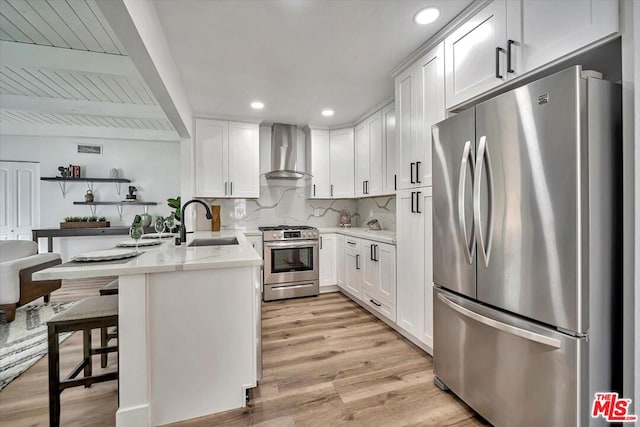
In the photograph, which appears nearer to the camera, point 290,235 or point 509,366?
point 509,366

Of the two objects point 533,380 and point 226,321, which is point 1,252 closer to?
point 226,321

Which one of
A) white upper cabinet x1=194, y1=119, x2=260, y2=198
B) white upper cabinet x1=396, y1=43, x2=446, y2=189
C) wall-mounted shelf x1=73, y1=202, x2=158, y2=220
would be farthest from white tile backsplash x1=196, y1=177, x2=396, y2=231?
wall-mounted shelf x1=73, y1=202, x2=158, y2=220

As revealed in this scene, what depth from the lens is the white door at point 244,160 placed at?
3.85 meters

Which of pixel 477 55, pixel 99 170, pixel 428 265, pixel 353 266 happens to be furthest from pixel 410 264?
pixel 99 170

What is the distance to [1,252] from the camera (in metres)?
3.30

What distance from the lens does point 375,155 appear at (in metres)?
3.61

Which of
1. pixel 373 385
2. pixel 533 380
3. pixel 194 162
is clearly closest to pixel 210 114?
pixel 194 162

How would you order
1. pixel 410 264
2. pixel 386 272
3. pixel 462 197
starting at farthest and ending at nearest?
pixel 386 272, pixel 410 264, pixel 462 197

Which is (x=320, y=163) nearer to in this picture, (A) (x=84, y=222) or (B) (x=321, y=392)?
(B) (x=321, y=392)

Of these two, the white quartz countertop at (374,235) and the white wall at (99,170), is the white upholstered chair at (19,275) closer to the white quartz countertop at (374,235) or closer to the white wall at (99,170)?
the white wall at (99,170)

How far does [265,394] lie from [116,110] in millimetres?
4235

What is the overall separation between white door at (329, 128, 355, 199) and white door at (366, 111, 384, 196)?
0.47m

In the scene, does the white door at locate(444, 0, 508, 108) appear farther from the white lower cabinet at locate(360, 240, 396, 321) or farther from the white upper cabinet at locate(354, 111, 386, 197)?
the white upper cabinet at locate(354, 111, 386, 197)

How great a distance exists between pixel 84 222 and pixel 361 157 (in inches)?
195
